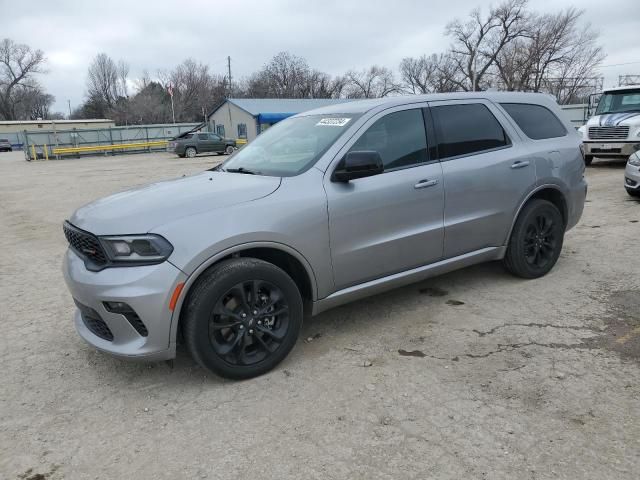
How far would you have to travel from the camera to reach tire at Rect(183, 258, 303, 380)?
2943mm

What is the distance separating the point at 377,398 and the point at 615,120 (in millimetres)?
13307

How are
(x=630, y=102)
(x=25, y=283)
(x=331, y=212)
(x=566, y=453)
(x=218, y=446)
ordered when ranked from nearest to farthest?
(x=566, y=453) < (x=218, y=446) < (x=331, y=212) < (x=25, y=283) < (x=630, y=102)

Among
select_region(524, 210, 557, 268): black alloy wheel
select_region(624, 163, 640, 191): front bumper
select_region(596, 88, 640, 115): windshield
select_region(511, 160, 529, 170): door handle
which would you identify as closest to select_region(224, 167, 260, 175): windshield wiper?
select_region(511, 160, 529, 170): door handle

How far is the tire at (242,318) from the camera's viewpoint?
2.94m

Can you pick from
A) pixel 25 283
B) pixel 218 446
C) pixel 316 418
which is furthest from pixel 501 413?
pixel 25 283

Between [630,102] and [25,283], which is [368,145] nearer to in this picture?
[25,283]

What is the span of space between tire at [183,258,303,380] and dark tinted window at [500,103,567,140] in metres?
2.88

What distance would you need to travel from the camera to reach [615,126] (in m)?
13.0

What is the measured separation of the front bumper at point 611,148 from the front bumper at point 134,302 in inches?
511

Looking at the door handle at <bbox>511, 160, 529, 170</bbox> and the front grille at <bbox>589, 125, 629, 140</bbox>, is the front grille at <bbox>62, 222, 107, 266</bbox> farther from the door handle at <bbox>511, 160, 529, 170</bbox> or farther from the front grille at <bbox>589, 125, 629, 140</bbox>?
the front grille at <bbox>589, 125, 629, 140</bbox>

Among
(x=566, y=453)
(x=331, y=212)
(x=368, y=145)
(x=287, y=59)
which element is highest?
(x=287, y=59)

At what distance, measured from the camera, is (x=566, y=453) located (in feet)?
7.88

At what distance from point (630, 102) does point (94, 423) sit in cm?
1533

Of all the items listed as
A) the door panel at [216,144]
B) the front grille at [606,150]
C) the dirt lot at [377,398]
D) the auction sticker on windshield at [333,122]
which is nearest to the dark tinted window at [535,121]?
the dirt lot at [377,398]
